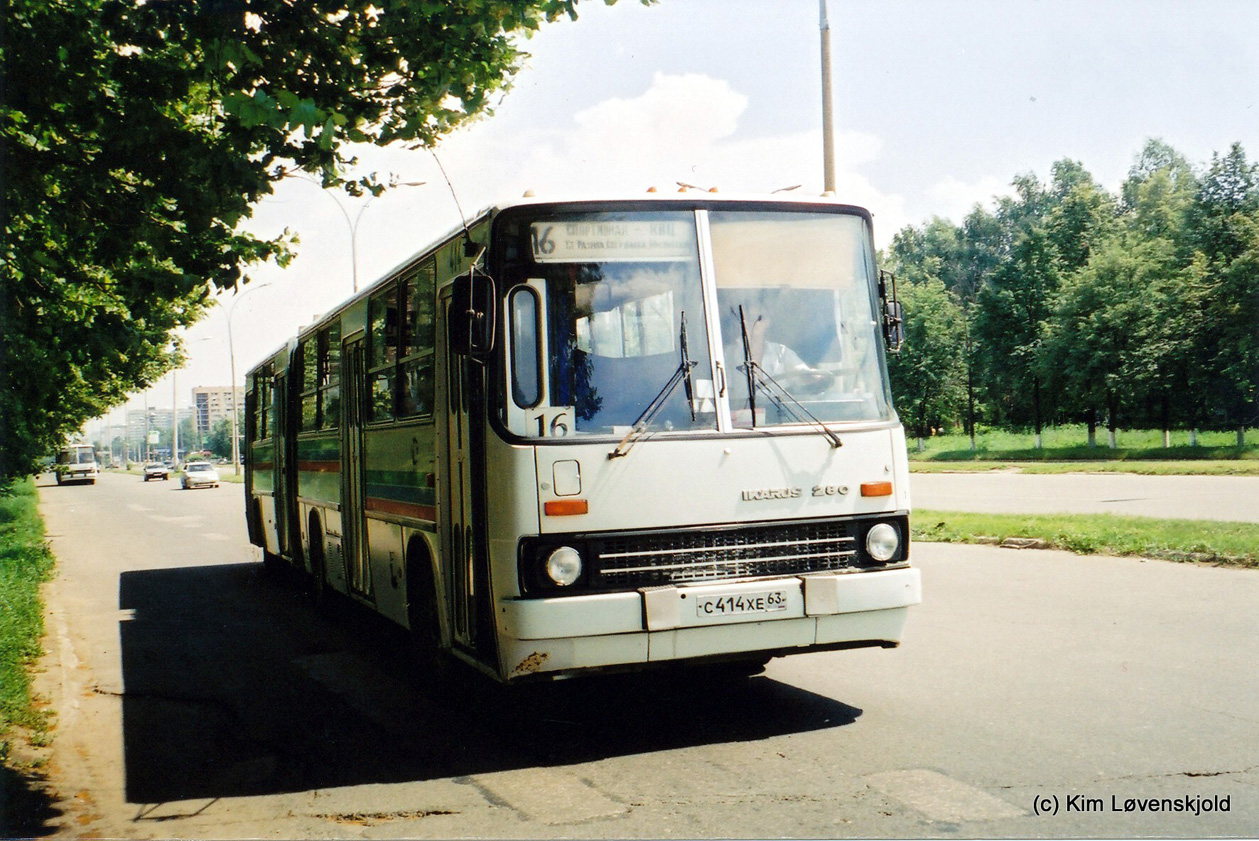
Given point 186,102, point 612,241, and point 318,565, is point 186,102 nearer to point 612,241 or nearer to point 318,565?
point 612,241

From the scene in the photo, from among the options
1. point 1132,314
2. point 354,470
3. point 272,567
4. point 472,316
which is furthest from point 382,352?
point 1132,314

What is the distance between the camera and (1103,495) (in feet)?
73.7

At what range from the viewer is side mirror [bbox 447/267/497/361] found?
5.85m

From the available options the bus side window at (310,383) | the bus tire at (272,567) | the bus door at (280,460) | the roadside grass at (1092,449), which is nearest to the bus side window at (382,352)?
the bus side window at (310,383)

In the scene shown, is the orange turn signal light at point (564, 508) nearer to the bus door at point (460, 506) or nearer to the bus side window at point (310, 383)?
the bus door at point (460, 506)

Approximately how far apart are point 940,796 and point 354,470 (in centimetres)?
582

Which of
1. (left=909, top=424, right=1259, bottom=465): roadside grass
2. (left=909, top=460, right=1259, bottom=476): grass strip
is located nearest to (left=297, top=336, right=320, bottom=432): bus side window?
(left=909, top=460, right=1259, bottom=476): grass strip

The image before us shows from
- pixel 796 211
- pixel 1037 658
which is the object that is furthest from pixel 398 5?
pixel 1037 658

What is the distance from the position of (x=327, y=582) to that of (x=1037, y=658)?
21.6ft

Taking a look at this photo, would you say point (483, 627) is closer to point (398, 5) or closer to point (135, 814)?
point (135, 814)

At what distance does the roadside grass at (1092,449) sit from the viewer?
36.3 meters

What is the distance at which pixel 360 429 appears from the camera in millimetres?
9133

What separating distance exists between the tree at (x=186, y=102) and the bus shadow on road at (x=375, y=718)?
256 cm

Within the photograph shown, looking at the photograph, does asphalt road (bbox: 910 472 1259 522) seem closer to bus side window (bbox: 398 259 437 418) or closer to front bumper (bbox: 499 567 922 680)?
front bumper (bbox: 499 567 922 680)
